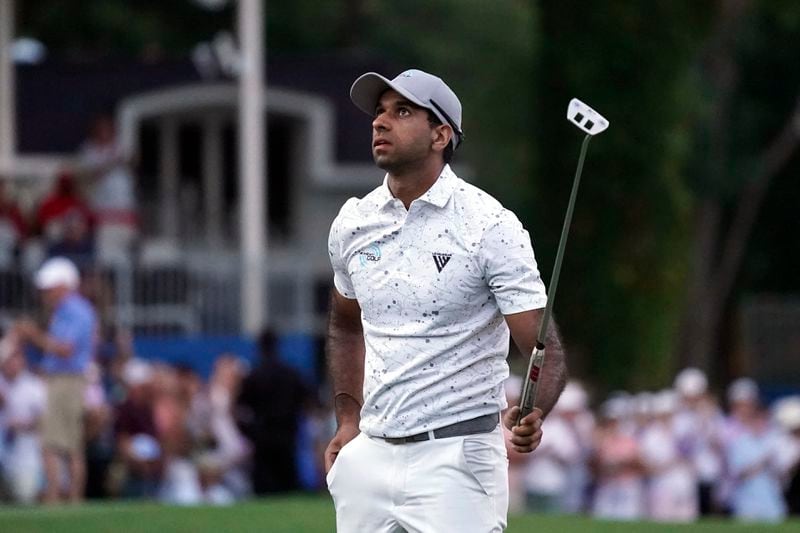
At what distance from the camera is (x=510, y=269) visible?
6.29 meters

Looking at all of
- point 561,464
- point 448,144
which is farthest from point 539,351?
point 561,464

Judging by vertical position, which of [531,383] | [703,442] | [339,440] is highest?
[531,383]

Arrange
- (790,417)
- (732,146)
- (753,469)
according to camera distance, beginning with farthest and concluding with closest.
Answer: (732,146)
(790,417)
(753,469)

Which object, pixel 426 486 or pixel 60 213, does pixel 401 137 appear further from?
pixel 60 213

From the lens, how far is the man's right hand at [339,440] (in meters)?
6.81

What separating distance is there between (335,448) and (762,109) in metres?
34.9

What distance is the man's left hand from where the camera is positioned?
620 centimetres

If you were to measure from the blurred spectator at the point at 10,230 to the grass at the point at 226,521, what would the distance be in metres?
7.31

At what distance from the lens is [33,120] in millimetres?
28703

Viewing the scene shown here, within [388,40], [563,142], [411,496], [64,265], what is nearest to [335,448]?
[411,496]

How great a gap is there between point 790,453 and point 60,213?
27.3ft

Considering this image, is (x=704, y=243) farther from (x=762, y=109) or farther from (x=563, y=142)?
(x=563, y=142)

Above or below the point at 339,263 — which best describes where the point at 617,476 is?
below

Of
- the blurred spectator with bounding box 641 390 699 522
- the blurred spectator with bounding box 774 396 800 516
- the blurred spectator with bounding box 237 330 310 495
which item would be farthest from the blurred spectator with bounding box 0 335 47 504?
the blurred spectator with bounding box 774 396 800 516
